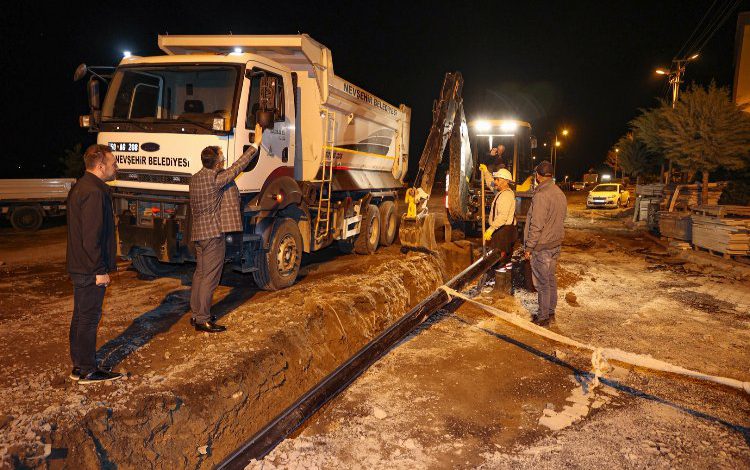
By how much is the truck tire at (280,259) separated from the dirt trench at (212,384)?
0.64 feet

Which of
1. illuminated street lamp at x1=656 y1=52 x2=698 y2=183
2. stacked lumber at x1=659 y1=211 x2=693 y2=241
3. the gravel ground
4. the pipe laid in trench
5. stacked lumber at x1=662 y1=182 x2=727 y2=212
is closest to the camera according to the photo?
the pipe laid in trench

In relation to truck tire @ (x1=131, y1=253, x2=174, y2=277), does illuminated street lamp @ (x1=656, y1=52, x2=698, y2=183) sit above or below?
above

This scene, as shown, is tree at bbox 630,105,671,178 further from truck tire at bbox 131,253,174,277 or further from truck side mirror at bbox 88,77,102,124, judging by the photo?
truck side mirror at bbox 88,77,102,124

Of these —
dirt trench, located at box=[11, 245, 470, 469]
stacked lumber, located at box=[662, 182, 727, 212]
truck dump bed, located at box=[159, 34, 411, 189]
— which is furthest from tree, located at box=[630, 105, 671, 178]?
dirt trench, located at box=[11, 245, 470, 469]

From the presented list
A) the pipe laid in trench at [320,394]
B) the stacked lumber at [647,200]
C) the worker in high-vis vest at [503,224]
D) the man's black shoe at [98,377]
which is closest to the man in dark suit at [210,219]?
the man's black shoe at [98,377]

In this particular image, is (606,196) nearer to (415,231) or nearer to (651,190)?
(651,190)

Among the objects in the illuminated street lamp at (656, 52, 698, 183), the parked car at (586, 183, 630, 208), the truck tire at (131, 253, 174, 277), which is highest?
the illuminated street lamp at (656, 52, 698, 183)

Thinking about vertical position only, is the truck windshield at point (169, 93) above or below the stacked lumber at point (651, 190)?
above

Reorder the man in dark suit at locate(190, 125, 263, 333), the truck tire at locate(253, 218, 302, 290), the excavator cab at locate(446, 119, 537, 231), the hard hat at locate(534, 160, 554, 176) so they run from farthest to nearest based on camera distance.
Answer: the excavator cab at locate(446, 119, 537, 231)
the truck tire at locate(253, 218, 302, 290)
the hard hat at locate(534, 160, 554, 176)
the man in dark suit at locate(190, 125, 263, 333)

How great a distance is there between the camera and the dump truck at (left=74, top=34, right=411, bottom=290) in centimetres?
640

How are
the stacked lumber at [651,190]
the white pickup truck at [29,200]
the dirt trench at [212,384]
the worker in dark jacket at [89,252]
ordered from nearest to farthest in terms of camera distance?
the dirt trench at [212,384]
the worker in dark jacket at [89,252]
the white pickup truck at [29,200]
the stacked lumber at [651,190]

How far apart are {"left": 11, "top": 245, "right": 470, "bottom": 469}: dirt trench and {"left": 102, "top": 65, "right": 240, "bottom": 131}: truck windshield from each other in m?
2.48

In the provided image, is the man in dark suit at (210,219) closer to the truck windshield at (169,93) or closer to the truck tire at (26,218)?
the truck windshield at (169,93)

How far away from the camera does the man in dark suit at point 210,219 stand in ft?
18.1
